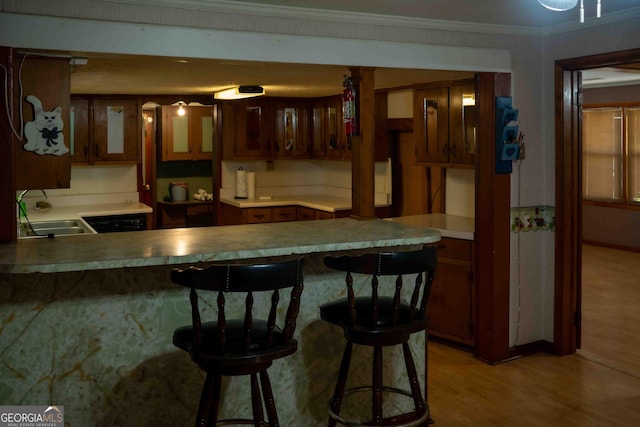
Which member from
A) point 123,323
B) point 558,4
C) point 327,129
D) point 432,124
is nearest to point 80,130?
point 327,129

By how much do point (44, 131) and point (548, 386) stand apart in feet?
Result: 10.6

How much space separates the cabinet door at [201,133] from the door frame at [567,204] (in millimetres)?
4687

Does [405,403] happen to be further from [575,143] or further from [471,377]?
[575,143]

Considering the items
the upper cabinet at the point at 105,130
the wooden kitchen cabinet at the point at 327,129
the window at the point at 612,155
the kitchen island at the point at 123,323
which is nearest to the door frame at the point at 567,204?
the kitchen island at the point at 123,323

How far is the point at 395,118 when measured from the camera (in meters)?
6.36

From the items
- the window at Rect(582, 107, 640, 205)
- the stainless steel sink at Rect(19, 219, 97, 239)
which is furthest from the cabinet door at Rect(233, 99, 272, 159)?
the window at Rect(582, 107, 640, 205)

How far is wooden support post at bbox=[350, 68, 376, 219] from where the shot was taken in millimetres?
3994

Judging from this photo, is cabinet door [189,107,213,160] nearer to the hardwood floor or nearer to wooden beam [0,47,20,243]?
the hardwood floor

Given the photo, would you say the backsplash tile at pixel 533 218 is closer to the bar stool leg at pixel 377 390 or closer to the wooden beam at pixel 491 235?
the wooden beam at pixel 491 235

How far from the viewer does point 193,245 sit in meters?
3.04

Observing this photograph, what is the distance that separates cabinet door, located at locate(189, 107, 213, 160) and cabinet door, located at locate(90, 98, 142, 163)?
4.97ft

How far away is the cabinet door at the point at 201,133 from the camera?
8.36 m

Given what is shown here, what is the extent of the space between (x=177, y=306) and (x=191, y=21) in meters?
1.45

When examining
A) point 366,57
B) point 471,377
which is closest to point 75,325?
point 366,57
